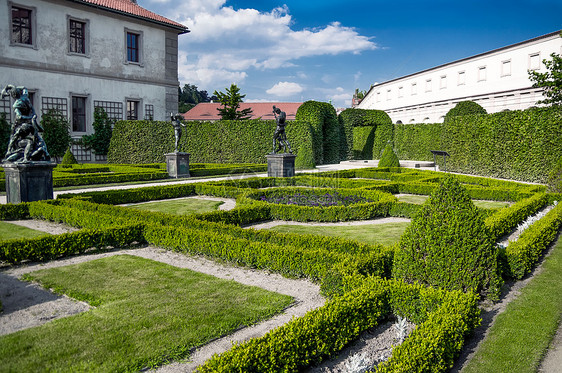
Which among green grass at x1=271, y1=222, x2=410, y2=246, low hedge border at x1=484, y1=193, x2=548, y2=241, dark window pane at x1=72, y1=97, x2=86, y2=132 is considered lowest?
green grass at x1=271, y1=222, x2=410, y2=246

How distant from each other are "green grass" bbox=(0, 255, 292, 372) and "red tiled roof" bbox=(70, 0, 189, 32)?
26.2 metres

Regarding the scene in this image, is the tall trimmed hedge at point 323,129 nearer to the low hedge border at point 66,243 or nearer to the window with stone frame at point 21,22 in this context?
the window with stone frame at point 21,22

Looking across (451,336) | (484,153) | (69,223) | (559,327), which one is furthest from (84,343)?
(484,153)

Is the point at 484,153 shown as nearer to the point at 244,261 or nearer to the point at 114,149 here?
the point at 244,261

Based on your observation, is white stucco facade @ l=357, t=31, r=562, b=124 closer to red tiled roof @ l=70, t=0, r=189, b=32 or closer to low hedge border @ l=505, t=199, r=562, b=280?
red tiled roof @ l=70, t=0, r=189, b=32

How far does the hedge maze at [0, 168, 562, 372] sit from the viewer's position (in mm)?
3104

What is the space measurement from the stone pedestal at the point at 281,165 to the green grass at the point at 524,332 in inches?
484

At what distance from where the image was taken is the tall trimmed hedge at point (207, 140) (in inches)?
1045

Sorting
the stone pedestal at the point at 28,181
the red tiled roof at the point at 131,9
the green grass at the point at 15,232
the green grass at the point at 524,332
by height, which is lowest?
the green grass at the point at 524,332

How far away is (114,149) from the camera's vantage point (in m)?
26.9

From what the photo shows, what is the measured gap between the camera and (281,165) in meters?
17.0

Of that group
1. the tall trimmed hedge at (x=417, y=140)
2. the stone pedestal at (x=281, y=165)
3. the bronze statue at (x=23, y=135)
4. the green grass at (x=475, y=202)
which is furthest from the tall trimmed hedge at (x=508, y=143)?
the bronze statue at (x=23, y=135)

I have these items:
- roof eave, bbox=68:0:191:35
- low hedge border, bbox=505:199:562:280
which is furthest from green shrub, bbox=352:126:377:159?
low hedge border, bbox=505:199:562:280

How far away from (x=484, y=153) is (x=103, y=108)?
23445 mm
